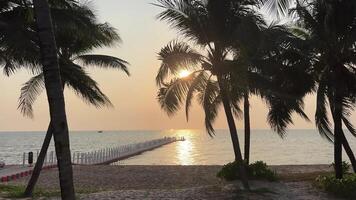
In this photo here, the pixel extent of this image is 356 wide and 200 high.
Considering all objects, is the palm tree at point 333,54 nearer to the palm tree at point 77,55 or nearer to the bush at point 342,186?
the bush at point 342,186

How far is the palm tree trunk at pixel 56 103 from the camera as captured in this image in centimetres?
799

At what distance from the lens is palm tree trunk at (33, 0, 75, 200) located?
799 cm

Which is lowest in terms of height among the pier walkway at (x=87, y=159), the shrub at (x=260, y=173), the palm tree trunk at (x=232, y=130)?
the pier walkway at (x=87, y=159)

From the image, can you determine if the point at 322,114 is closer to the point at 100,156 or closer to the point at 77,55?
the point at 77,55

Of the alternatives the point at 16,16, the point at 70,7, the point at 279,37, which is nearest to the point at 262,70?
the point at 279,37

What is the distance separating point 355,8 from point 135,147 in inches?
2286

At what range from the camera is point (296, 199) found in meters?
15.6

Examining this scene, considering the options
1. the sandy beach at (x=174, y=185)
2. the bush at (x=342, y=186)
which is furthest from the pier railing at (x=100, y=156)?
the bush at (x=342, y=186)

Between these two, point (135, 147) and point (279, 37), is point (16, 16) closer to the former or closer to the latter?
point (279, 37)

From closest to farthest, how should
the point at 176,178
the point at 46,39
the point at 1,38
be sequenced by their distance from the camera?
the point at 46,39 < the point at 1,38 < the point at 176,178

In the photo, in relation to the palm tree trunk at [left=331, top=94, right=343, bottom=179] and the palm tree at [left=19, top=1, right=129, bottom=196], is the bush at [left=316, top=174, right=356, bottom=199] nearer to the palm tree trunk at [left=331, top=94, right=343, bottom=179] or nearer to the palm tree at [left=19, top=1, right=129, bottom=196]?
the palm tree trunk at [left=331, top=94, right=343, bottom=179]

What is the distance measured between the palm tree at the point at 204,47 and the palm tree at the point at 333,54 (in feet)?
7.18

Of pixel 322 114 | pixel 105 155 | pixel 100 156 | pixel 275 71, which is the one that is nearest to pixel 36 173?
pixel 275 71

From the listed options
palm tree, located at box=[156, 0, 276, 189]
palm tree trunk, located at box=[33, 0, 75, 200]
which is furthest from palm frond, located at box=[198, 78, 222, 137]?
palm tree trunk, located at box=[33, 0, 75, 200]
